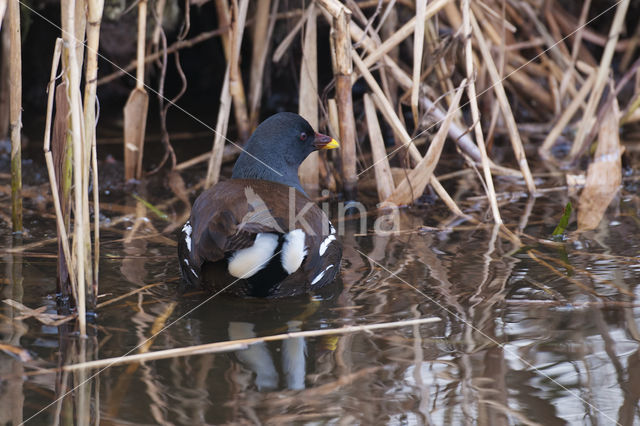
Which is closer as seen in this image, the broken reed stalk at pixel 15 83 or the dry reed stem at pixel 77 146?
the dry reed stem at pixel 77 146

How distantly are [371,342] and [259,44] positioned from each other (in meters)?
3.04

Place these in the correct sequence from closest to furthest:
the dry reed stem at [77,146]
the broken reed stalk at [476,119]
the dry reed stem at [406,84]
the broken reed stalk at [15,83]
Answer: the dry reed stem at [77,146]
the broken reed stalk at [15,83]
the broken reed stalk at [476,119]
the dry reed stem at [406,84]

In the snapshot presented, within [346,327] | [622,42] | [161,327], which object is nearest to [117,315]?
[161,327]

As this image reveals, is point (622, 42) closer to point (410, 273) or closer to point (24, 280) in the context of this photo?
point (410, 273)

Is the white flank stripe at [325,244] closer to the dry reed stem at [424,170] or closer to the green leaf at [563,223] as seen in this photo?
the dry reed stem at [424,170]

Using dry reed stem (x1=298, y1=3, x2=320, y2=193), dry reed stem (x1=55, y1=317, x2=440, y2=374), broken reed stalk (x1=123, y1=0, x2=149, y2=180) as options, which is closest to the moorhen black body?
dry reed stem (x1=55, y1=317, x2=440, y2=374)

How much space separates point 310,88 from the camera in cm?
452

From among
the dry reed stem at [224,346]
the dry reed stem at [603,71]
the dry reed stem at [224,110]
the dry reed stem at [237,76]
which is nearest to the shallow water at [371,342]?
the dry reed stem at [224,346]

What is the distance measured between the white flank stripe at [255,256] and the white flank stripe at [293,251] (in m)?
0.06

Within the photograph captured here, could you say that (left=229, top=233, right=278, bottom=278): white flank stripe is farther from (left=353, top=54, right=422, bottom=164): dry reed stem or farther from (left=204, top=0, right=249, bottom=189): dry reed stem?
(left=204, top=0, right=249, bottom=189): dry reed stem

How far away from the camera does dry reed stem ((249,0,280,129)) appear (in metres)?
4.97

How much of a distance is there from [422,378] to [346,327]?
1.52 ft

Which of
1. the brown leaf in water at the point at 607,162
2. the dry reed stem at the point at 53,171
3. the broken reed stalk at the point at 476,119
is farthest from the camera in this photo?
the brown leaf in water at the point at 607,162

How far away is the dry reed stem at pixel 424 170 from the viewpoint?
4.00 m
